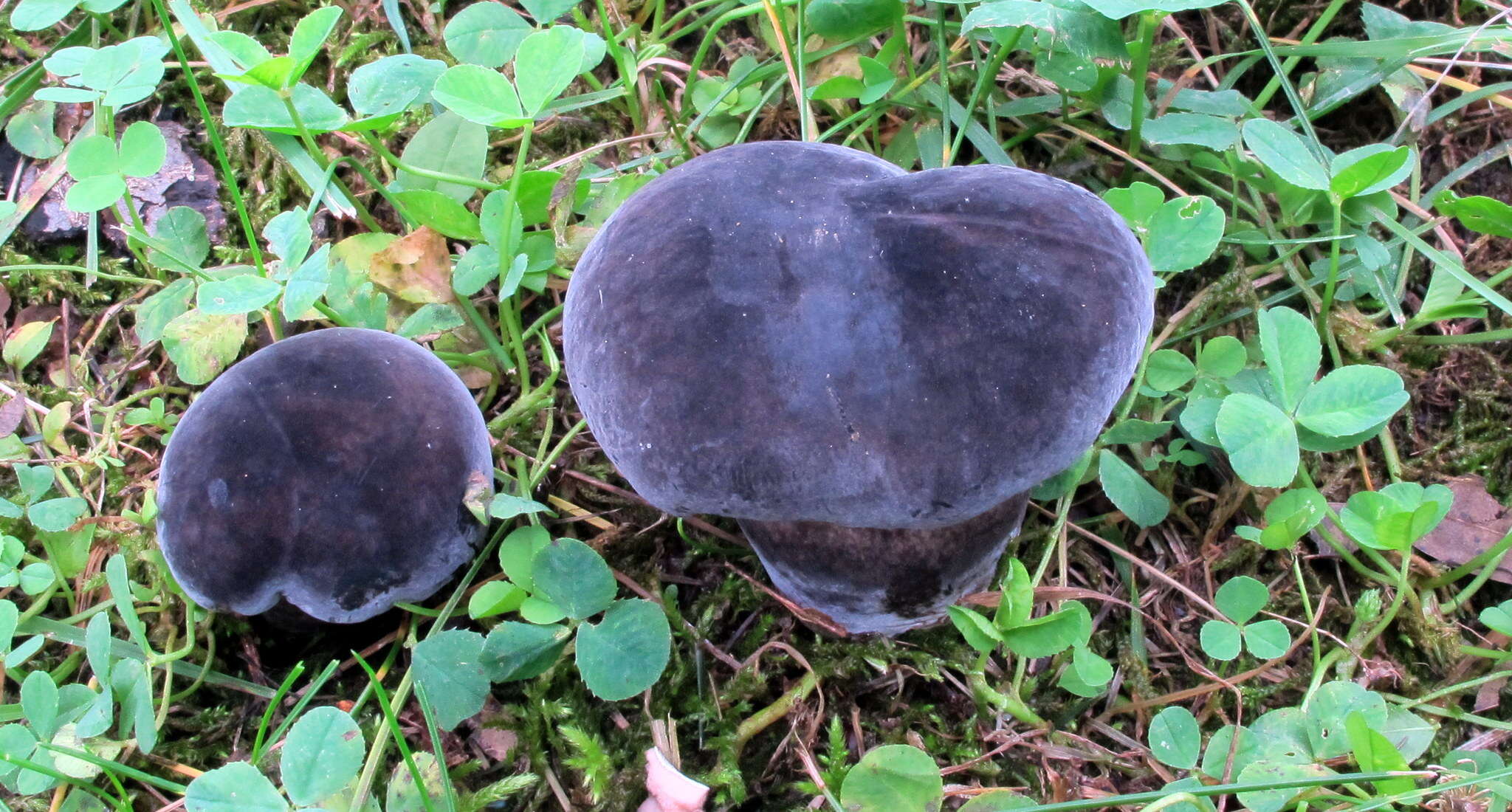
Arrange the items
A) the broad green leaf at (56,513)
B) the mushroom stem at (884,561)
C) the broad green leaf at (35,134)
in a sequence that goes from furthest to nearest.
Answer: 1. the broad green leaf at (35,134)
2. the broad green leaf at (56,513)
3. the mushroom stem at (884,561)

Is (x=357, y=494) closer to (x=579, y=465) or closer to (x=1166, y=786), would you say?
(x=579, y=465)

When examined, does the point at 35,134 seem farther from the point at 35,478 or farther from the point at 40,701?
the point at 40,701

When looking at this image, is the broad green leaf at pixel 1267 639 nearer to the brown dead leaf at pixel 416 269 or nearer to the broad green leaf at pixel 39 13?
the brown dead leaf at pixel 416 269

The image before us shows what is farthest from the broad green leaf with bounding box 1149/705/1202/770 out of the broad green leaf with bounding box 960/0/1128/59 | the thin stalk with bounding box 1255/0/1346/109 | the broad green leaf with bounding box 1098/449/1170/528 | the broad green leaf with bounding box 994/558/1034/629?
the thin stalk with bounding box 1255/0/1346/109

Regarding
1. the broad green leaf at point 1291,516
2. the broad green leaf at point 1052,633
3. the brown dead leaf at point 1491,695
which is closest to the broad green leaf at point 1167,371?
the broad green leaf at point 1291,516

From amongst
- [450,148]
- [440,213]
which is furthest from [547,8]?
[440,213]

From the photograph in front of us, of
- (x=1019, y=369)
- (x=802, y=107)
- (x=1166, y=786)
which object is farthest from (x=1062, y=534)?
(x=802, y=107)

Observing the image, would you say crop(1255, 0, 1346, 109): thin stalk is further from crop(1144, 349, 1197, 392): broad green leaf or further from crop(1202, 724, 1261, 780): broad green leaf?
crop(1202, 724, 1261, 780): broad green leaf
